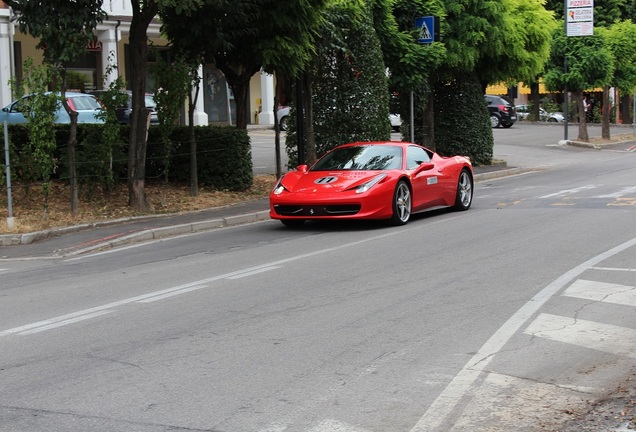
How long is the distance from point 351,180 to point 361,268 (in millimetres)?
3953

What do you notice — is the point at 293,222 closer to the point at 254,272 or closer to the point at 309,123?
the point at 254,272

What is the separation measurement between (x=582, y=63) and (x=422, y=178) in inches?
1005

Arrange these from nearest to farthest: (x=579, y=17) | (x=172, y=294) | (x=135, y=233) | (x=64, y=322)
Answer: (x=64, y=322) → (x=172, y=294) → (x=135, y=233) → (x=579, y=17)

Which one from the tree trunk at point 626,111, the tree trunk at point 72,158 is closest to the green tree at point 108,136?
the tree trunk at point 72,158

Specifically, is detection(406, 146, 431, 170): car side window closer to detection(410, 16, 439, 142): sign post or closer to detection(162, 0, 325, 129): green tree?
detection(162, 0, 325, 129): green tree

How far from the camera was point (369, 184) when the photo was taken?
47.6 feet

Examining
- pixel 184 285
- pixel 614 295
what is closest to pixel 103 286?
pixel 184 285

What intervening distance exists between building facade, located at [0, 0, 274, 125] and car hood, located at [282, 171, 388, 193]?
6.48 m

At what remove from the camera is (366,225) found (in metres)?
15.3

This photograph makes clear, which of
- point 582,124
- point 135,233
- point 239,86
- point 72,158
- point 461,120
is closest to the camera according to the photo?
point 135,233

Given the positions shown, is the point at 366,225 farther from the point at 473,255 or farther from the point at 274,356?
the point at 274,356

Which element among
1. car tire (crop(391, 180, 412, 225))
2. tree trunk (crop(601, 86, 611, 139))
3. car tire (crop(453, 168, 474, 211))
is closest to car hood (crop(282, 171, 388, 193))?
car tire (crop(391, 180, 412, 225))

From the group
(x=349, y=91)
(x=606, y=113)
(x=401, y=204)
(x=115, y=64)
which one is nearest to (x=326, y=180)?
(x=401, y=204)

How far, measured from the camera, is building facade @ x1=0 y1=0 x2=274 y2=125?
3316cm
